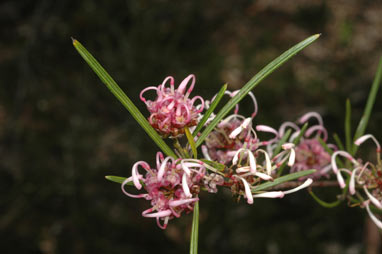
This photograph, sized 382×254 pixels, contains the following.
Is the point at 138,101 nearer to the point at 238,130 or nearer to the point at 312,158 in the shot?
the point at 312,158

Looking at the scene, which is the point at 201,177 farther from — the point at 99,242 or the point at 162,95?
the point at 99,242

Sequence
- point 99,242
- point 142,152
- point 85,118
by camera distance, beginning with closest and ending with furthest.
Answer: point 99,242
point 142,152
point 85,118

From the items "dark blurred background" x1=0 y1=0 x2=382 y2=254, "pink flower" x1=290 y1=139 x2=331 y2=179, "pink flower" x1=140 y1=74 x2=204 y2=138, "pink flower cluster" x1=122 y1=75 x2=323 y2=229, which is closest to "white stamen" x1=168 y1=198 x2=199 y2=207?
"pink flower cluster" x1=122 y1=75 x2=323 y2=229

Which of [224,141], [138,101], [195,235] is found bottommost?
[195,235]

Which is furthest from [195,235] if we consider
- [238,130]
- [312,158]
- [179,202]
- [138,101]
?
[138,101]

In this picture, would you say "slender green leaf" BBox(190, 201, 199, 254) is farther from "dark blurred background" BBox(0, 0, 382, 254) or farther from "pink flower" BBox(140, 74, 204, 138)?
"dark blurred background" BBox(0, 0, 382, 254)

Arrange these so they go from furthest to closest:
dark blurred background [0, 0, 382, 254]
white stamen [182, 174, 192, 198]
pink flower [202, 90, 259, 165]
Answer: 1. dark blurred background [0, 0, 382, 254]
2. pink flower [202, 90, 259, 165]
3. white stamen [182, 174, 192, 198]

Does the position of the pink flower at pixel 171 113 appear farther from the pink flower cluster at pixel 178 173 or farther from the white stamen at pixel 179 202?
the white stamen at pixel 179 202

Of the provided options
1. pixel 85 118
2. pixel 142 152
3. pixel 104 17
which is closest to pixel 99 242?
pixel 142 152
